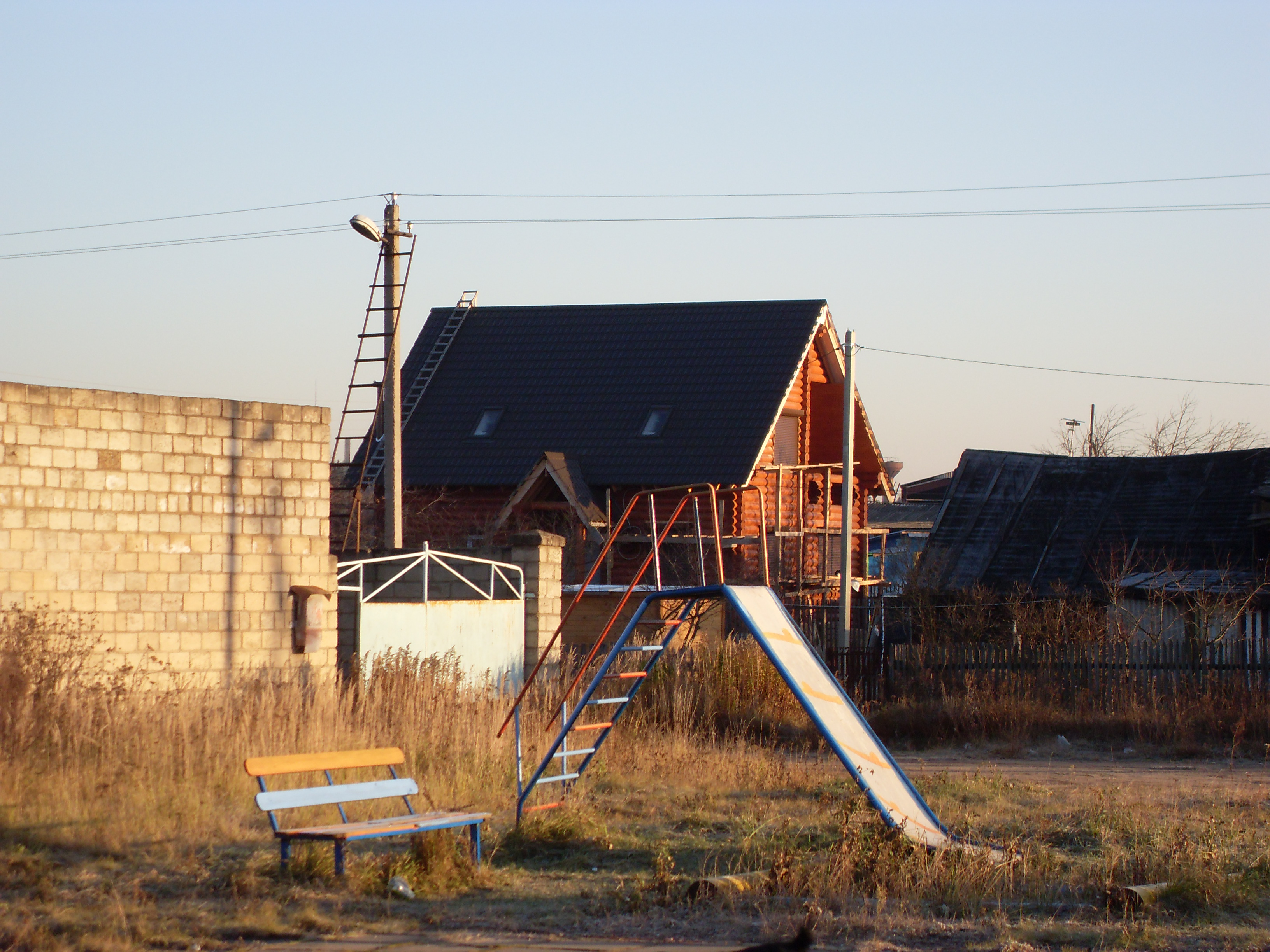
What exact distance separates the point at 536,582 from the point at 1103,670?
758cm

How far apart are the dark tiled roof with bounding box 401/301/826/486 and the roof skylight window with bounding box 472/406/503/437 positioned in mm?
108

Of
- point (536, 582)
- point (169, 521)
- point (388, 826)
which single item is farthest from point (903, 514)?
point (388, 826)

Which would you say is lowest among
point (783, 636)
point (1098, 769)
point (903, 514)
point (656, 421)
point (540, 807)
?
point (1098, 769)

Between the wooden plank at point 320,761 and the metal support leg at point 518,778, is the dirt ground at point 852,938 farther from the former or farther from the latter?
the metal support leg at point 518,778


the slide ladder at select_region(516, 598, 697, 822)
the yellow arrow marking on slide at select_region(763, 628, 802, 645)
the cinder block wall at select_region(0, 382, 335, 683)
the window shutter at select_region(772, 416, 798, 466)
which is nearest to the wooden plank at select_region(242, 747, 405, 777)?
the slide ladder at select_region(516, 598, 697, 822)

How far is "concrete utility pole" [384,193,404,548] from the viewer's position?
62.4ft

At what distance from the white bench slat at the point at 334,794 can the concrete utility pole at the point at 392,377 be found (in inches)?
402

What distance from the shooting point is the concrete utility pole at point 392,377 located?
62.4ft

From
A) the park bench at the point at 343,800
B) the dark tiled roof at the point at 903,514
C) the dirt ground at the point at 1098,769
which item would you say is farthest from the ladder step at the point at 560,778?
the dark tiled roof at the point at 903,514

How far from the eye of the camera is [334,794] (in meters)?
8.23

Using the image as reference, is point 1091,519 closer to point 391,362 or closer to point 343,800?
point 391,362

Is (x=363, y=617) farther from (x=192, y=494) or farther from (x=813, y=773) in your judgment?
(x=813, y=773)

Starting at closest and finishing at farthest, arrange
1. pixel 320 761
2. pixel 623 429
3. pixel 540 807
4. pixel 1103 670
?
pixel 320 761
pixel 540 807
pixel 1103 670
pixel 623 429

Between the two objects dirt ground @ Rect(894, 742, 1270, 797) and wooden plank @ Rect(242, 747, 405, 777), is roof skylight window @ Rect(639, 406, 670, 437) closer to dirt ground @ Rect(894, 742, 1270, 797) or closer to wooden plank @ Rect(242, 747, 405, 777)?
dirt ground @ Rect(894, 742, 1270, 797)
